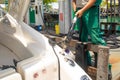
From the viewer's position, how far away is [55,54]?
245 cm

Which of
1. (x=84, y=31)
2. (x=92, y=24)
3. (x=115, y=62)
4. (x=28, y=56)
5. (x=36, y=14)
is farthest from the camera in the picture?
(x=36, y=14)

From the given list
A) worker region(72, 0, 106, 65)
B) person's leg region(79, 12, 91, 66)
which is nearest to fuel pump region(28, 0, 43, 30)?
person's leg region(79, 12, 91, 66)

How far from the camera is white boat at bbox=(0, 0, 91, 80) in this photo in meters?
2.15

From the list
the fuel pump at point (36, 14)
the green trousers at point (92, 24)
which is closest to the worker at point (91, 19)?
the green trousers at point (92, 24)

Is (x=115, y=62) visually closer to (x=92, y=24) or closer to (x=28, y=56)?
(x=92, y=24)

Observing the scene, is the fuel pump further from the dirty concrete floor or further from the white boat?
the white boat

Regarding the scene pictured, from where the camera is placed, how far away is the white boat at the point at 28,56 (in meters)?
2.15

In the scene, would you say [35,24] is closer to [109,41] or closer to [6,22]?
[109,41]

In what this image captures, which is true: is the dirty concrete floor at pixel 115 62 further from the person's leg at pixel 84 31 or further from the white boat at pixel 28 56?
the white boat at pixel 28 56

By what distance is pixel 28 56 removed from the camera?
255 centimetres

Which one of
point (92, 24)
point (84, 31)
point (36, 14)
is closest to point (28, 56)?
point (92, 24)

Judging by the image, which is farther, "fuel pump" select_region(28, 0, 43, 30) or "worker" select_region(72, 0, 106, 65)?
"fuel pump" select_region(28, 0, 43, 30)

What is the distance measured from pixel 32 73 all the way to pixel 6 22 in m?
0.88

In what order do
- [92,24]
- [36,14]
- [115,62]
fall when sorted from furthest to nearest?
[36,14] < [115,62] < [92,24]
